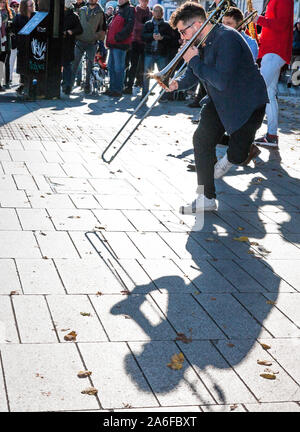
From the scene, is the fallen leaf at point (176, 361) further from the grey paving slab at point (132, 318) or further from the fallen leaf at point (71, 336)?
the fallen leaf at point (71, 336)

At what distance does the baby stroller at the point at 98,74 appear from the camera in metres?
15.7

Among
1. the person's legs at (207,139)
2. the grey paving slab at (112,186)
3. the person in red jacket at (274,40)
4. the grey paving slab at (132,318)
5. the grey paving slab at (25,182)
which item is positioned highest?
the person in red jacket at (274,40)

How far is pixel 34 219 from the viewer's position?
20.3 feet

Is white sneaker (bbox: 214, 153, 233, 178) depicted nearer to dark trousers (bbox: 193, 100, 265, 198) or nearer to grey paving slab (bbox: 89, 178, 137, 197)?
dark trousers (bbox: 193, 100, 265, 198)

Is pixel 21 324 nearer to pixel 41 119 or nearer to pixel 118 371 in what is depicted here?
pixel 118 371

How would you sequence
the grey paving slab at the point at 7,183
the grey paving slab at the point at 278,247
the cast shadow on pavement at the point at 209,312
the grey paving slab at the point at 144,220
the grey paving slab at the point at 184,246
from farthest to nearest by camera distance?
the grey paving slab at the point at 7,183
the grey paving slab at the point at 144,220
the grey paving slab at the point at 278,247
the grey paving slab at the point at 184,246
the cast shadow on pavement at the point at 209,312

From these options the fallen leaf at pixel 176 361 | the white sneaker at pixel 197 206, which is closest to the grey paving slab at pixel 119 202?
the white sneaker at pixel 197 206

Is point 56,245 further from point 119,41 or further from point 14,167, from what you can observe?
point 119,41

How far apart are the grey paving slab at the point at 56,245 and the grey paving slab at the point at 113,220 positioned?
47cm

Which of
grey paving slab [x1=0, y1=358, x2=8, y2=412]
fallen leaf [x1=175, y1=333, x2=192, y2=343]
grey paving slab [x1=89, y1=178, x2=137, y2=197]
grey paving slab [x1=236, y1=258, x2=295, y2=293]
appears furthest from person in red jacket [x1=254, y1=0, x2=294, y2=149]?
grey paving slab [x1=0, y1=358, x2=8, y2=412]

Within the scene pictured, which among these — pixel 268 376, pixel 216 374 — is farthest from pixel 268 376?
pixel 216 374

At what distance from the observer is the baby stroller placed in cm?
1570

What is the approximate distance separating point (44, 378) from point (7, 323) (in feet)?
2.19

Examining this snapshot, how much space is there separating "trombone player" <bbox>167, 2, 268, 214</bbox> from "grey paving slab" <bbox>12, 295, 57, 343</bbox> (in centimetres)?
256
